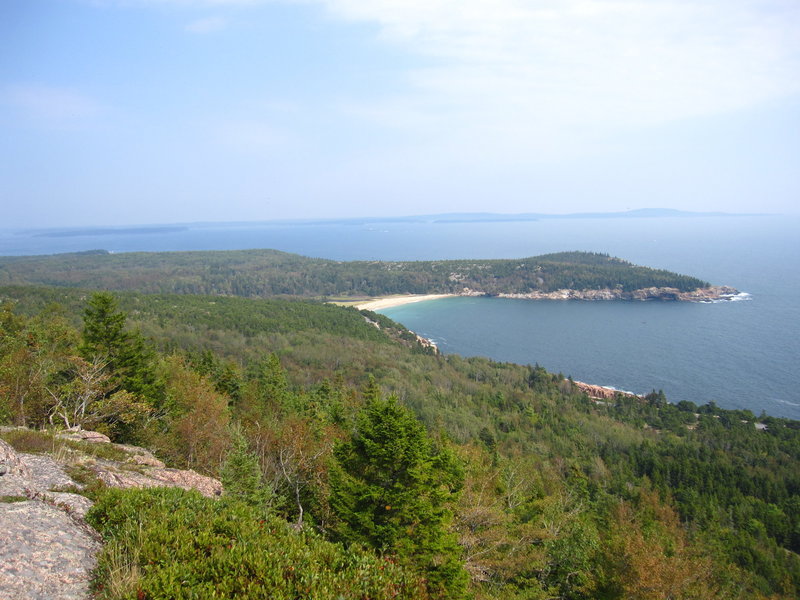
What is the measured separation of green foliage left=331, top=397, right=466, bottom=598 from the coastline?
395 ft

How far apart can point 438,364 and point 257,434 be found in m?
57.2

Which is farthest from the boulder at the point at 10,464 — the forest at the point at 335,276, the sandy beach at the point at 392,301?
the forest at the point at 335,276

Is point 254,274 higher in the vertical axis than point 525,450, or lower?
higher

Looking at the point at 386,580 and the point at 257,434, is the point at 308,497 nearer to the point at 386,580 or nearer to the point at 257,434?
the point at 257,434

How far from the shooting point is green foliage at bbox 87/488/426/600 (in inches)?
218

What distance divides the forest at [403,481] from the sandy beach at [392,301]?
223ft

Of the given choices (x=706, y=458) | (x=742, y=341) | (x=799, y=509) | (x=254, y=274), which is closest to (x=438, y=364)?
(x=706, y=458)

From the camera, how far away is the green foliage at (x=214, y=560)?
553 cm

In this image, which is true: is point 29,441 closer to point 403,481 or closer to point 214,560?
point 214,560

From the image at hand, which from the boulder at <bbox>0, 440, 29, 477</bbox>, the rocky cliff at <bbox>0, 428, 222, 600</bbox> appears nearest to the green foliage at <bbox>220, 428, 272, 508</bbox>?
the rocky cliff at <bbox>0, 428, 222, 600</bbox>

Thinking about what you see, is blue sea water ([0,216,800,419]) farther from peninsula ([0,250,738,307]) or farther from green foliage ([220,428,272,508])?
green foliage ([220,428,272,508])

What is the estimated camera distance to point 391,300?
14712 cm

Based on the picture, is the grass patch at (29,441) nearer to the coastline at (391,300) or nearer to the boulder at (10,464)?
the boulder at (10,464)

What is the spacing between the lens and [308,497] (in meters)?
16.5
